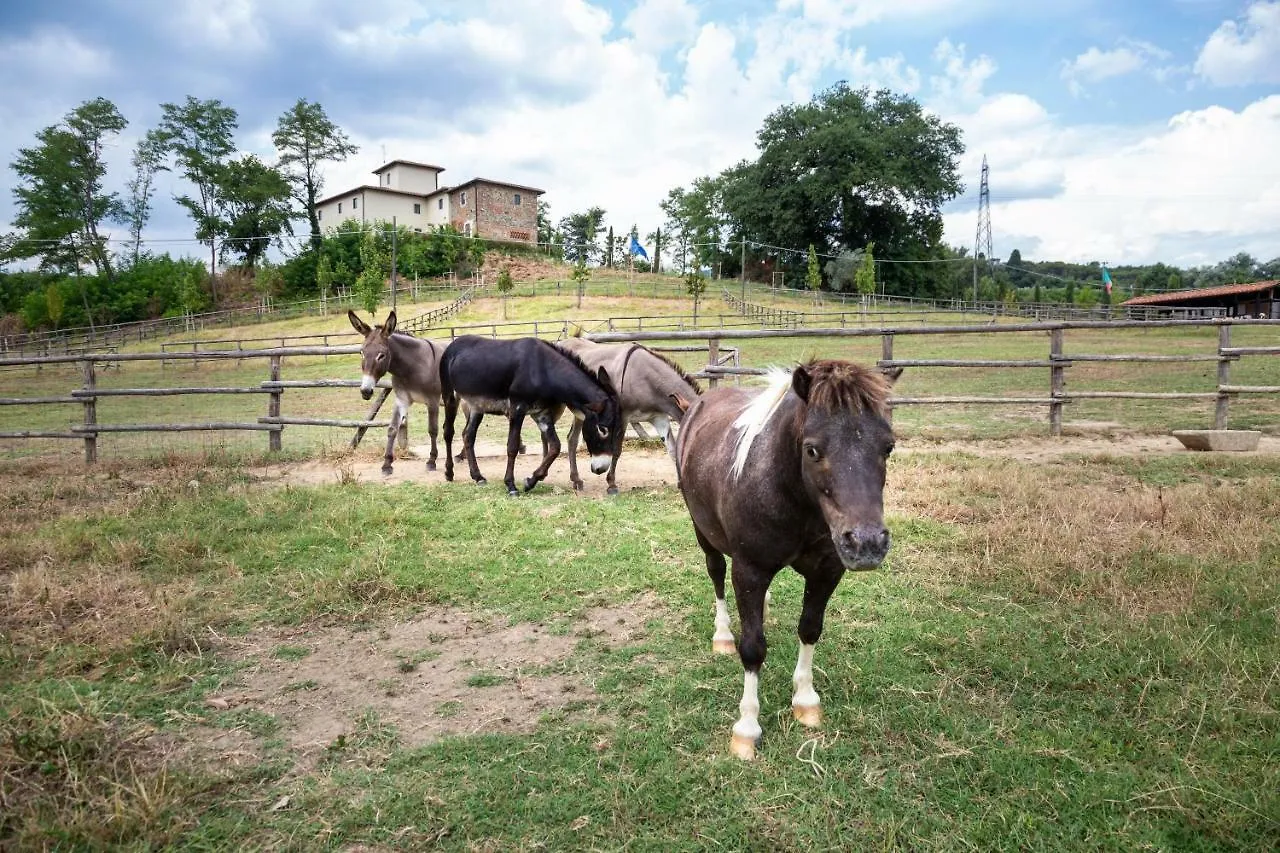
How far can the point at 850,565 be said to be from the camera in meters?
2.26

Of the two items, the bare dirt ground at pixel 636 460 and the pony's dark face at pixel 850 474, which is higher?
the pony's dark face at pixel 850 474

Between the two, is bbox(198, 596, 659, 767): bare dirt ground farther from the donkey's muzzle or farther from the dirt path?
the dirt path

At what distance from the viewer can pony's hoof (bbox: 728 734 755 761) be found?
2740mm

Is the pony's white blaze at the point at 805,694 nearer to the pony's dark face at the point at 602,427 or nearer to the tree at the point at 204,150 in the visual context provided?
the pony's dark face at the point at 602,427

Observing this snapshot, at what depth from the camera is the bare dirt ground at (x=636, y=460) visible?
827cm

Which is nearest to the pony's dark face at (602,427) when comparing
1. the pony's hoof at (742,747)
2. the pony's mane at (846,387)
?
the pony's hoof at (742,747)

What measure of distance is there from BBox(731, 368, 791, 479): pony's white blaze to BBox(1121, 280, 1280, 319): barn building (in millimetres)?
47669

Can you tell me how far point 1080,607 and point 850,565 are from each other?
2604 mm

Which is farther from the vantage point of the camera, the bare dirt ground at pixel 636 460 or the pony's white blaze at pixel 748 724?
the bare dirt ground at pixel 636 460

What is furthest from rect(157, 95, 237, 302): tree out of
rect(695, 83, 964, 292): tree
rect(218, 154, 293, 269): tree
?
rect(695, 83, 964, 292): tree

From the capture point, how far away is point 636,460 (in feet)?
A: 31.4

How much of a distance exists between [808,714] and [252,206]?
216 feet

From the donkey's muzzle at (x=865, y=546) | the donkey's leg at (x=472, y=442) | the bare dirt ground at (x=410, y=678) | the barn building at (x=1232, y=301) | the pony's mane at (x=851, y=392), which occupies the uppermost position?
the barn building at (x=1232, y=301)

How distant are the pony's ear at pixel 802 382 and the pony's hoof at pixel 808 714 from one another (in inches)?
57.2
